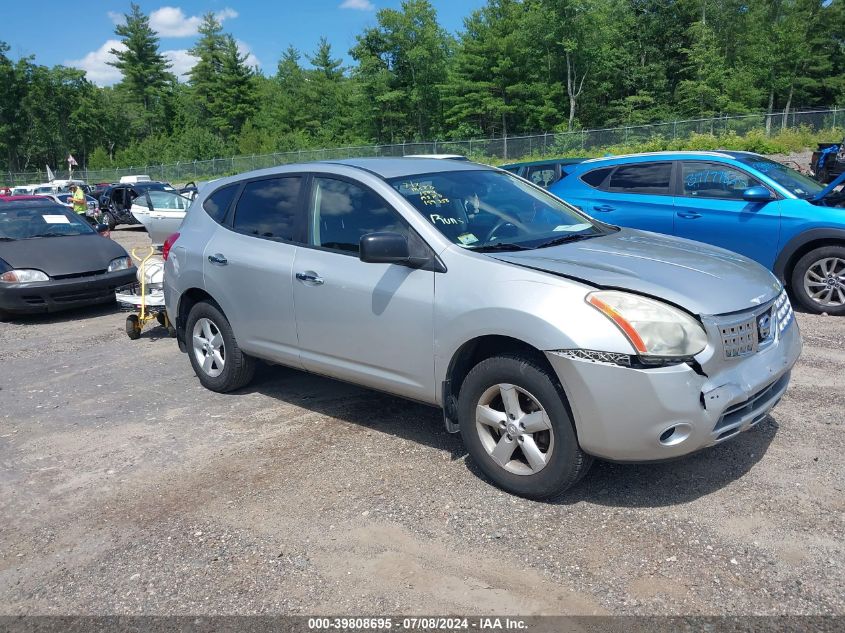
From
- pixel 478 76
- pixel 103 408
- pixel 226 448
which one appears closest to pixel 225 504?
pixel 226 448

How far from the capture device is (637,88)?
5119 centimetres

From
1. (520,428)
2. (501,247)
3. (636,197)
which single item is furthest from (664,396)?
(636,197)

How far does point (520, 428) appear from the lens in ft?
12.3

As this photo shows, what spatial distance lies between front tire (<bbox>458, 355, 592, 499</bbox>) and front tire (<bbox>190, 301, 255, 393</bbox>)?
237cm

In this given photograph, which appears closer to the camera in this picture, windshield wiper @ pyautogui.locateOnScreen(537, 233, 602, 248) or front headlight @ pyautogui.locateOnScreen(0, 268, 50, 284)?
windshield wiper @ pyautogui.locateOnScreen(537, 233, 602, 248)

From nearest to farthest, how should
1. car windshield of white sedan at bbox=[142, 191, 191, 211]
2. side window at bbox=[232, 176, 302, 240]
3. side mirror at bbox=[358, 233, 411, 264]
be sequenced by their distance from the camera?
1. side mirror at bbox=[358, 233, 411, 264]
2. side window at bbox=[232, 176, 302, 240]
3. car windshield of white sedan at bbox=[142, 191, 191, 211]

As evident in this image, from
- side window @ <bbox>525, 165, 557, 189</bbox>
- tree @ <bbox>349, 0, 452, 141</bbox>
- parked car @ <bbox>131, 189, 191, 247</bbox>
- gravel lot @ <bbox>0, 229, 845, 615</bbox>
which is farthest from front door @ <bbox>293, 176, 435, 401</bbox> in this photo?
tree @ <bbox>349, 0, 452, 141</bbox>

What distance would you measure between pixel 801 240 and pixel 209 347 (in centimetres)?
622

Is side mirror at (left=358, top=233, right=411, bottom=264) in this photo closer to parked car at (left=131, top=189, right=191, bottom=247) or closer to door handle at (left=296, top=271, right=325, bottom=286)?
door handle at (left=296, top=271, right=325, bottom=286)

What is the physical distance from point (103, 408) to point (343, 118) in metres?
58.9

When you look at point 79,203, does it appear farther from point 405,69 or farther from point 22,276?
point 405,69

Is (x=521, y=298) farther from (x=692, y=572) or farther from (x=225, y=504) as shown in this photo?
(x=225, y=504)

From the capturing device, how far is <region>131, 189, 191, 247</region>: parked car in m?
19.6

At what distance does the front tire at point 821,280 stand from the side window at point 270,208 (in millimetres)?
5702
